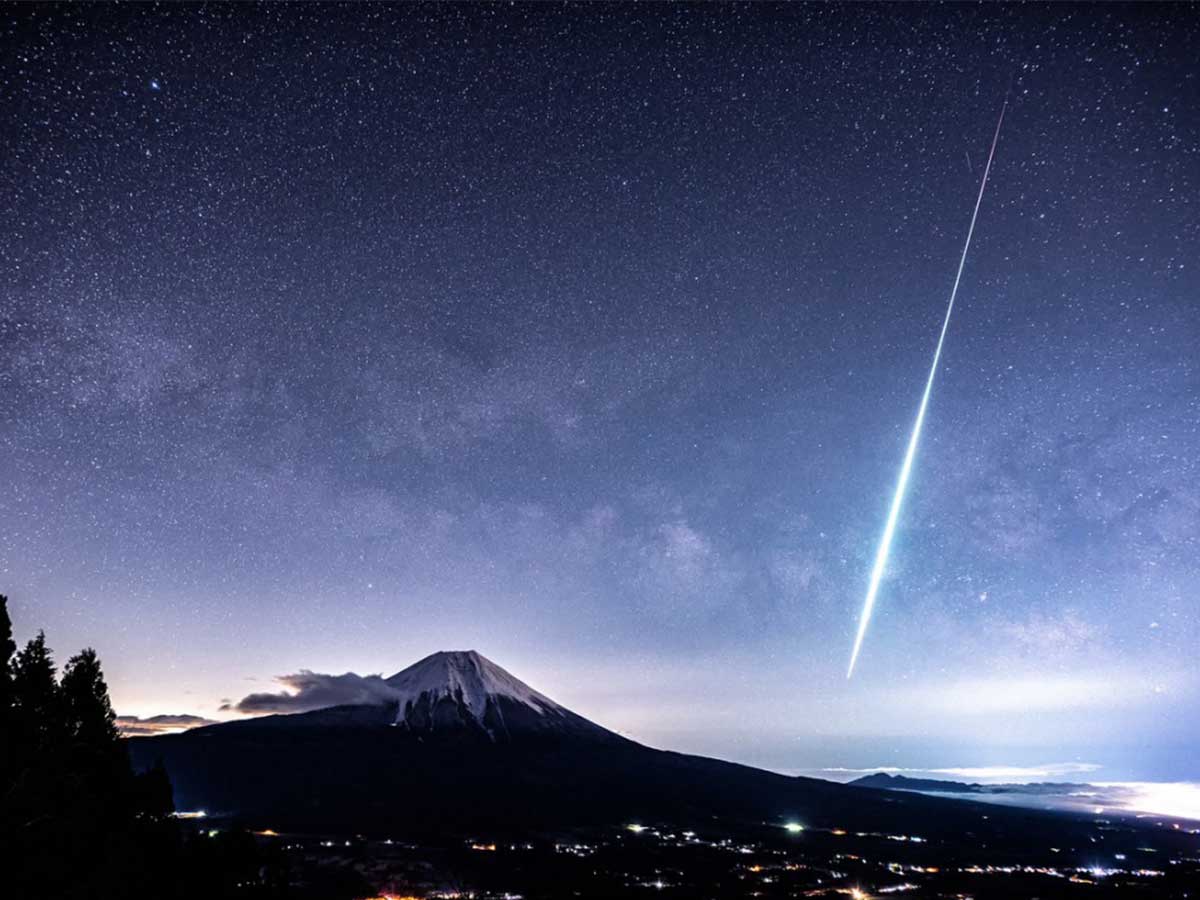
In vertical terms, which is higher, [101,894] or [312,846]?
[101,894]

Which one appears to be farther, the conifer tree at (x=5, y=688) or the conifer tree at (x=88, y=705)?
the conifer tree at (x=88, y=705)

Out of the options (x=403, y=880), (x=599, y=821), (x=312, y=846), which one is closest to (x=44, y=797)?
(x=403, y=880)

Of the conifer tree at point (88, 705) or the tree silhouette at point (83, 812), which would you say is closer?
the tree silhouette at point (83, 812)

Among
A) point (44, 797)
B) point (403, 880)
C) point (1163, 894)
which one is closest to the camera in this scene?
point (44, 797)

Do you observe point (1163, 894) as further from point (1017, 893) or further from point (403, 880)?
point (403, 880)

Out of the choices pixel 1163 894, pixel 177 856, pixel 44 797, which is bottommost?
pixel 1163 894

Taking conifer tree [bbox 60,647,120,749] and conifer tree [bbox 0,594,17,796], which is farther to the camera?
conifer tree [bbox 60,647,120,749]

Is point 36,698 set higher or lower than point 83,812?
higher

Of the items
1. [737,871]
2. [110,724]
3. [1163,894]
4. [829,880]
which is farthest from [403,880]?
[1163,894]

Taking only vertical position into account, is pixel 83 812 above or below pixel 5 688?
below

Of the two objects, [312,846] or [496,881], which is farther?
[312,846]

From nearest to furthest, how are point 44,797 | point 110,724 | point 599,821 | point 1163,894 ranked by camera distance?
point 44,797, point 110,724, point 1163,894, point 599,821
